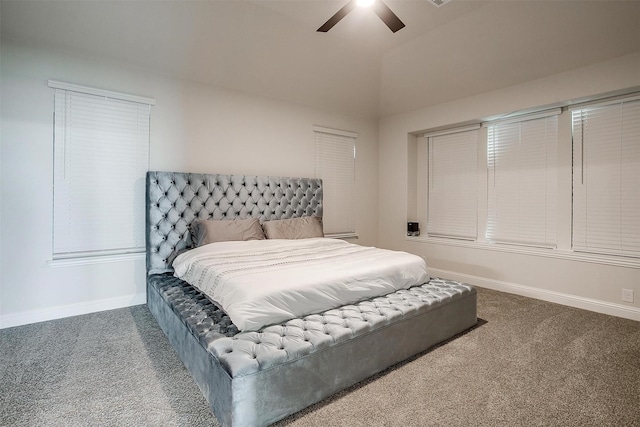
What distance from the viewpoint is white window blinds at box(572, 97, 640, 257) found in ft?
10.1

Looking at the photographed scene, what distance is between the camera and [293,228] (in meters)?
3.88

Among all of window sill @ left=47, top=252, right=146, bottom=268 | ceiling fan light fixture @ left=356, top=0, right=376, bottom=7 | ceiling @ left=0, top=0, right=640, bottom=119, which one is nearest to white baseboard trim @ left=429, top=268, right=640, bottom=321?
ceiling @ left=0, top=0, right=640, bottom=119

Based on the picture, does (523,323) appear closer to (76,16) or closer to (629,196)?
(629,196)

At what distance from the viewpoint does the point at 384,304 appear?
2271 mm

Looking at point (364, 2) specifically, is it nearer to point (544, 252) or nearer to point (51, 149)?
point (51, 149)

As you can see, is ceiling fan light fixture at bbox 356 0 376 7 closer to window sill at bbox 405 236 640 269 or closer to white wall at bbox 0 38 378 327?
white wall at bbox 0 38 378 327

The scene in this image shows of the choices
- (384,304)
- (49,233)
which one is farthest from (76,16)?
(384,304)

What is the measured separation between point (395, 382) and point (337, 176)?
3.31 meters

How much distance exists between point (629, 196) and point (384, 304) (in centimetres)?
285

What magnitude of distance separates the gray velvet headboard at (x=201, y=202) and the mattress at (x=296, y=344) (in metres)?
0.81

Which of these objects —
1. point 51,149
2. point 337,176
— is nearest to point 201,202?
point 51,149

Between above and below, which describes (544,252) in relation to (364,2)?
below

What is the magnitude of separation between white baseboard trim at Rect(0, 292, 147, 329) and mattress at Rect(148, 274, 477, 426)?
918 mm

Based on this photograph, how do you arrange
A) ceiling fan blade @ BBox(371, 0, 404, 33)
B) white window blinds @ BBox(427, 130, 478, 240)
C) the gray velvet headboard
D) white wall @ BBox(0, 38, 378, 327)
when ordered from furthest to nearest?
white window blinds @ BBox(427, 130, 478, 240) < the gray velvet headboard < white wall @ BBox(0, 38, 378, 327) < ceiling fan blade @ BBox(371, 0, 404, 33)
